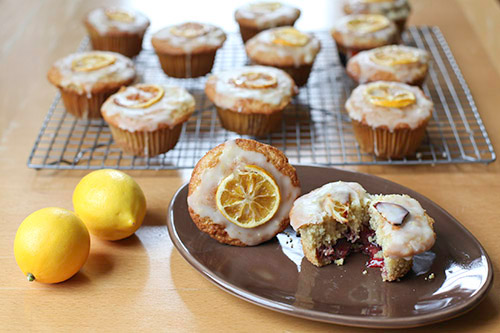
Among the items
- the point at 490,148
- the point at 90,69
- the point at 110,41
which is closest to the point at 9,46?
the point at 110,41

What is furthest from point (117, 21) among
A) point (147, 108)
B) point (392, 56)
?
point (392, 56)

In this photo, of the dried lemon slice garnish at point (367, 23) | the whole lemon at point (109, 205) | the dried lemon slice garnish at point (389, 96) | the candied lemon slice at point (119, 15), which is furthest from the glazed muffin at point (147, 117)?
the dried lemon slice garnish at point (367, 23)

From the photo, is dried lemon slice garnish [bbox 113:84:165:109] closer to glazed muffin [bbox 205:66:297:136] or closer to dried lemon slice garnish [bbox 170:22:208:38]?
glazed muffin [bbox 205:66:297:136]

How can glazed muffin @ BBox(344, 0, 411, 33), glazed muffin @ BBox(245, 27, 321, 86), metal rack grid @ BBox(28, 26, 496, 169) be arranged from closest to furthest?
metal rack grid @ BBox(28, 26, 496, 169) < glazed muffin @ BBox(245, 27, 321, 86) < glazed muffin @ BBox(344, 0, 411, 33)

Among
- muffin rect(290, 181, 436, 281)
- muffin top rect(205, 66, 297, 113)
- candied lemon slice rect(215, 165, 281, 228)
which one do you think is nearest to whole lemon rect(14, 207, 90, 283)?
candied lemon slice rect(215, 165, 281, 228)

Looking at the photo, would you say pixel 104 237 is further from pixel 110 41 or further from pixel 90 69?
pixel 110 41

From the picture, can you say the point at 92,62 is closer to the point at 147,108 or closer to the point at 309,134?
the point at 147,108
